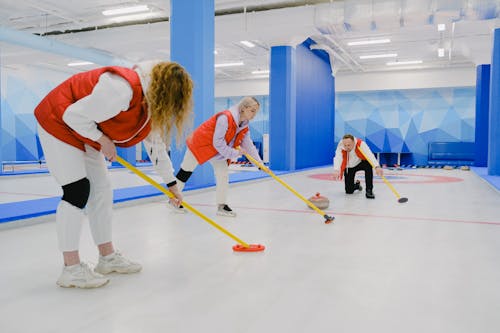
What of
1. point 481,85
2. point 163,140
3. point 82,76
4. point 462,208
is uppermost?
Result: point 481,85

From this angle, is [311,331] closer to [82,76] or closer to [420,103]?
[82,76]

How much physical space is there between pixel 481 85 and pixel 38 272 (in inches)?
515

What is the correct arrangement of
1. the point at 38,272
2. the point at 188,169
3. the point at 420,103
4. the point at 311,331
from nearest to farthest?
the point at 311,331 < the point at 38,272 < the point at 188,169 < the point at 420,103

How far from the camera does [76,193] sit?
6.26 ft

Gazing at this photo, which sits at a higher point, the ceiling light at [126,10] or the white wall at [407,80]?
the ceiling light at [126,10]

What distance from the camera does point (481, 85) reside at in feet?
40.4

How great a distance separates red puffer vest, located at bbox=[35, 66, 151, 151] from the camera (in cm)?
188

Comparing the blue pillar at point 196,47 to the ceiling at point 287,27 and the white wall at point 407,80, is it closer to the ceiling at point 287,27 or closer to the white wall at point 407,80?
the ceiling at point 287,27

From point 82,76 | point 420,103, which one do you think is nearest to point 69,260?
point 82,76

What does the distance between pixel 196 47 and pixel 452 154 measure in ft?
39.3

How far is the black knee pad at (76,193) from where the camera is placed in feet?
6.23

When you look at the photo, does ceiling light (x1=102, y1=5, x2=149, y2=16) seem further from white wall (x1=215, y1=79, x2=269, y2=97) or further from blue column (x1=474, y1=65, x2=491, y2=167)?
blue column (x1=474, y1=65, x2=491, y2=167)

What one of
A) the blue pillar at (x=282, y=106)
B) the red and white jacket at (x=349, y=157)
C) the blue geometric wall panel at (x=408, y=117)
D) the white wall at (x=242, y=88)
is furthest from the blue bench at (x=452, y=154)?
the red and white jacket at (x=349, y=157)

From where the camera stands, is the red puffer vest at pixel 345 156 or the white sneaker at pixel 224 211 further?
the red puffer vest at pixel 345 156
